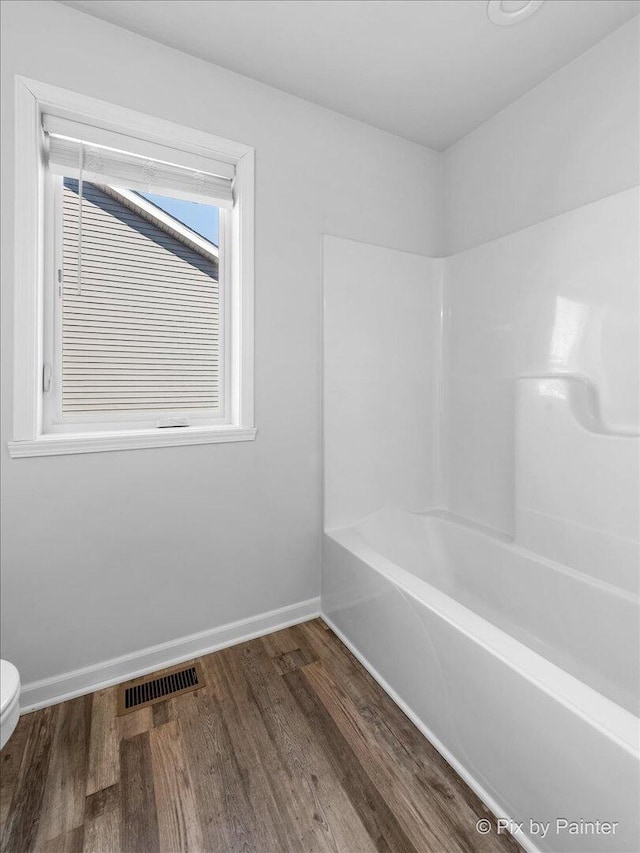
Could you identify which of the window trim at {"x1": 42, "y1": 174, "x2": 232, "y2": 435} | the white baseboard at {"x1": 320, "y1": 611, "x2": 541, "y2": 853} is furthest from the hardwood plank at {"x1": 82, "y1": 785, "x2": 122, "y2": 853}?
the window trim at {"x1": 42, "y1": 174, "x2": 232, "y2": 435}

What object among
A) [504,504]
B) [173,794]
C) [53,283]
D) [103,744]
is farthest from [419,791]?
[53,283]

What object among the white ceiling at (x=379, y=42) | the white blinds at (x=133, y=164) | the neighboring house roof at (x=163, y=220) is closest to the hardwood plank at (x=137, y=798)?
the neighboring house roof at (x=163, y=220)

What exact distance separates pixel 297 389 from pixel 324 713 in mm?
1323

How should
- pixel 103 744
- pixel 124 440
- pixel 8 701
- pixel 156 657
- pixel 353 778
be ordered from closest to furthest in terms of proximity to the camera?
pixel 8 701
pixel 353 778
pixel 103 744
pixel 124 440
pixel 156 657

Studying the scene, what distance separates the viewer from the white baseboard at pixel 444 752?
1.06 metres

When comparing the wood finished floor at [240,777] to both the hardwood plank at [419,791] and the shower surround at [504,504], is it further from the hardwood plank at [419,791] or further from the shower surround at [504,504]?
the shower surround at [504,504]

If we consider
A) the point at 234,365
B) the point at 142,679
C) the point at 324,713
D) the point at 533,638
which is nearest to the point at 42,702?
the point at 142,679

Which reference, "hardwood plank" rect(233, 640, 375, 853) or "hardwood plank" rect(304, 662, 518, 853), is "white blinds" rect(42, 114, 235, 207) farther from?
"hardwood plank" rect(304, 662, 518, 853)

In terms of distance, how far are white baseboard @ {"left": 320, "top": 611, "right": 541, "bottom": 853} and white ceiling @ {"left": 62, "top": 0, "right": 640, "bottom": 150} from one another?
8.19ft

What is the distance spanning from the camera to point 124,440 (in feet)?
5.22

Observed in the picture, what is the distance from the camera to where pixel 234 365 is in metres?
1.88

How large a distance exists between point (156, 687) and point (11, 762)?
463mm

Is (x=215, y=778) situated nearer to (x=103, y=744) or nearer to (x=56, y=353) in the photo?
(x=103, y=744)

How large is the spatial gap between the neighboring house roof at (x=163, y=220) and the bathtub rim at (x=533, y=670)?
1.58m
